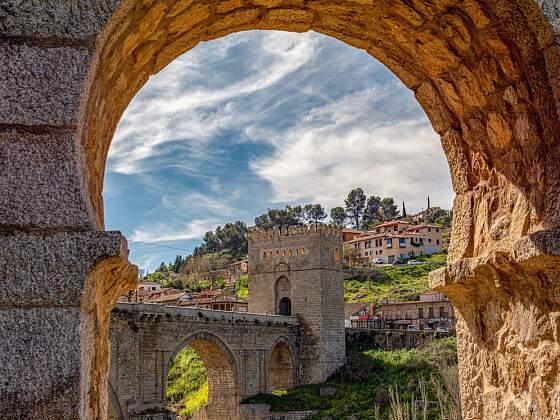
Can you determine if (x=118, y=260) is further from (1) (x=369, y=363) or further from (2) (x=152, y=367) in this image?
(1) (x=369, y=363)

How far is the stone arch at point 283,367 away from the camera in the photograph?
34.2 meters

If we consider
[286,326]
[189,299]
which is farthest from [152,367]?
[189,299]

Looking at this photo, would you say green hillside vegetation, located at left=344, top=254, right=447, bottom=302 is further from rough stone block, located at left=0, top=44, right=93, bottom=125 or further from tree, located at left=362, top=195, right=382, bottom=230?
rough stone block, located at left=0, top=44, right=93, bottom=125

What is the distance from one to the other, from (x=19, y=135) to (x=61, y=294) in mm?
508

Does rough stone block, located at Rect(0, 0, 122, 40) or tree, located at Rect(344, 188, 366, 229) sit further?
tree, located at Rect(344, 188, 366, 229)

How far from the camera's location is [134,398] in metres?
22.0

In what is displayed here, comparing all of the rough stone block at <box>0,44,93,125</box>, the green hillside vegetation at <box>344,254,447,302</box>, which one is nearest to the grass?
the green hillside vegetation at <box>344,254,447,302</box>

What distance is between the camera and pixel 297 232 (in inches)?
1478

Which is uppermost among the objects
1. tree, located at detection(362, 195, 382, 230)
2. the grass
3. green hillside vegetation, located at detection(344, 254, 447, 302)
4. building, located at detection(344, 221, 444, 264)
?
tree, located at detection(362, 195, 382, 230)

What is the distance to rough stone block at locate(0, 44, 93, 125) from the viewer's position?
6.86 ft

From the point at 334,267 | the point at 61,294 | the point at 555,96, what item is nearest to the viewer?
the point at 61,294

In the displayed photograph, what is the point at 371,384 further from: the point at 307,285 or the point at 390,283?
the point at 390,283

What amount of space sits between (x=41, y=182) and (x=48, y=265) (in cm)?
25

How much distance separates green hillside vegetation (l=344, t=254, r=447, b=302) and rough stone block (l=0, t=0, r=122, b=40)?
147 feet
